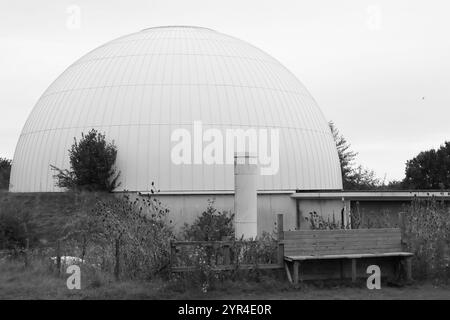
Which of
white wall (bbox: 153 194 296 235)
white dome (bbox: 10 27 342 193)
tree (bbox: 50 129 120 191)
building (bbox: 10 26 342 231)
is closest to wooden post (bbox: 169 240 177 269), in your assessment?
white wall (bbox: 153 194 296 235)

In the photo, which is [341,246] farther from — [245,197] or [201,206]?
[201,206]

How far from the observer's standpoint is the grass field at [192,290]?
400 inches

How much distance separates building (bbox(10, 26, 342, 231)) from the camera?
25219 mm

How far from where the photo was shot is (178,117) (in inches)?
1017

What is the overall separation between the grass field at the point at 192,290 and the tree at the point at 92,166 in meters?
13.8

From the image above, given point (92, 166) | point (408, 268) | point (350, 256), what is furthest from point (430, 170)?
point (350, 256)

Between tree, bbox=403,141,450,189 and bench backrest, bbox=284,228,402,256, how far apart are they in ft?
107

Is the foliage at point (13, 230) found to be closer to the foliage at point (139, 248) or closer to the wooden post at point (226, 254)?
the foliage at point (139, 248)

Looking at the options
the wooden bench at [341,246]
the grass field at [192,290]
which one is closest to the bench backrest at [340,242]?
the wooden bench at [341,246]
